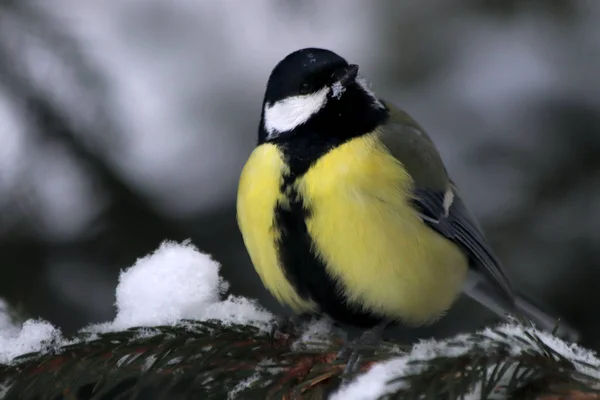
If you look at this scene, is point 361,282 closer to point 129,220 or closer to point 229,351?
point 229,351

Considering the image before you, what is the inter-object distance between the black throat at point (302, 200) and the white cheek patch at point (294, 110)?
1 centimetres

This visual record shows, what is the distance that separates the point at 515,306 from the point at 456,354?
0.82 meters

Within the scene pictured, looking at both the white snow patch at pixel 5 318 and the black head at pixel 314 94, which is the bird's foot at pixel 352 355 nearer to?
the black head at pixel 314 94

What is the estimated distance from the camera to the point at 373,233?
126cm

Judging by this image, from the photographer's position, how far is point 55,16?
2.01 m

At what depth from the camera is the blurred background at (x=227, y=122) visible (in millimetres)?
1784

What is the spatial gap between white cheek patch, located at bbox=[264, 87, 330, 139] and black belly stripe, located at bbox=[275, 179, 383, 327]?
12 centimetres

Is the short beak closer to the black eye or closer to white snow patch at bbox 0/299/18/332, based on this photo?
the black eye

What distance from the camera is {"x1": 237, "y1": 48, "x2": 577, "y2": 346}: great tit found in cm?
126

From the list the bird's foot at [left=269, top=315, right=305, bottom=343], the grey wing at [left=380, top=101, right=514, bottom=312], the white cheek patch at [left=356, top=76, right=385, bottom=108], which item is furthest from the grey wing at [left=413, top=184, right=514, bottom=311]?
the bird's foot at [left=269, top=315, right=305, bottom=343]

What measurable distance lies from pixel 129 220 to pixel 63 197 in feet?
0.57

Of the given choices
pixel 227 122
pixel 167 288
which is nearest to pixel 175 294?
pixel 167 288

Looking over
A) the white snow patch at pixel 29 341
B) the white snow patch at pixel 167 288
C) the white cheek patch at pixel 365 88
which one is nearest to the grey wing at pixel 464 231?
the white cheek patch at pixel 365 88

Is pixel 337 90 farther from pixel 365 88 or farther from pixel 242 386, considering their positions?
pixel 242 386
